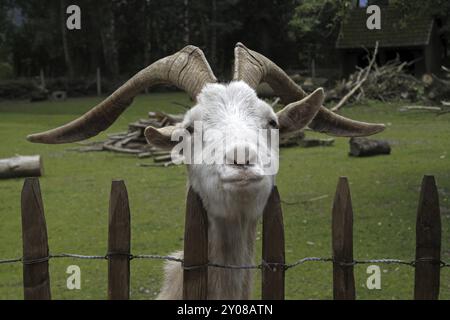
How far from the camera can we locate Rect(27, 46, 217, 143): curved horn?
3.92 m

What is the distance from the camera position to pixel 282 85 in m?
4.41

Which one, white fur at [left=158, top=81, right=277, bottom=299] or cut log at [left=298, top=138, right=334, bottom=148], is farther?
cut log at [left=298, top=138, right=334, bottom=148]

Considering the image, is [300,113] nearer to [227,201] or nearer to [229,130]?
[229,130]

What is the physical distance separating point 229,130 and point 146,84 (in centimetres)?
99

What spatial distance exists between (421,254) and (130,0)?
3865 centimetres

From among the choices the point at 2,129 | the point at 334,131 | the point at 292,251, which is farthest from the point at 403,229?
the point at 2,129

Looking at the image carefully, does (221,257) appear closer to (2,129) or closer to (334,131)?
(334,131)

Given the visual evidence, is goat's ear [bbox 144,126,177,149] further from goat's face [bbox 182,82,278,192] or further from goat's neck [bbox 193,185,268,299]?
goat's neck [bbox 193,185,268,299]

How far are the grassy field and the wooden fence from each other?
2.89 m

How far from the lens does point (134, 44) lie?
42719 mm

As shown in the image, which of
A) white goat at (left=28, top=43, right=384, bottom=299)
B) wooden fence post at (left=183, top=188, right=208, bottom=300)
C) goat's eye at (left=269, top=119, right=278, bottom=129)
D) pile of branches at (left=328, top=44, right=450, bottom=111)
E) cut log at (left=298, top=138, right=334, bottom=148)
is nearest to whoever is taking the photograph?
white goat at (left=28, top=43, right=384, bottom=299)

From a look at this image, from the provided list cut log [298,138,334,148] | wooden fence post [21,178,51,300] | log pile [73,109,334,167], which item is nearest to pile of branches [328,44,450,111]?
cut log [298,138,334,148]

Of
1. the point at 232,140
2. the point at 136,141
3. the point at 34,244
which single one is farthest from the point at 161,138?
the point at 136,141

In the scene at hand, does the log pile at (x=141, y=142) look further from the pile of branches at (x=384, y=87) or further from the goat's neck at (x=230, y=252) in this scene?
the goat's neck at (x=230, y=252)
